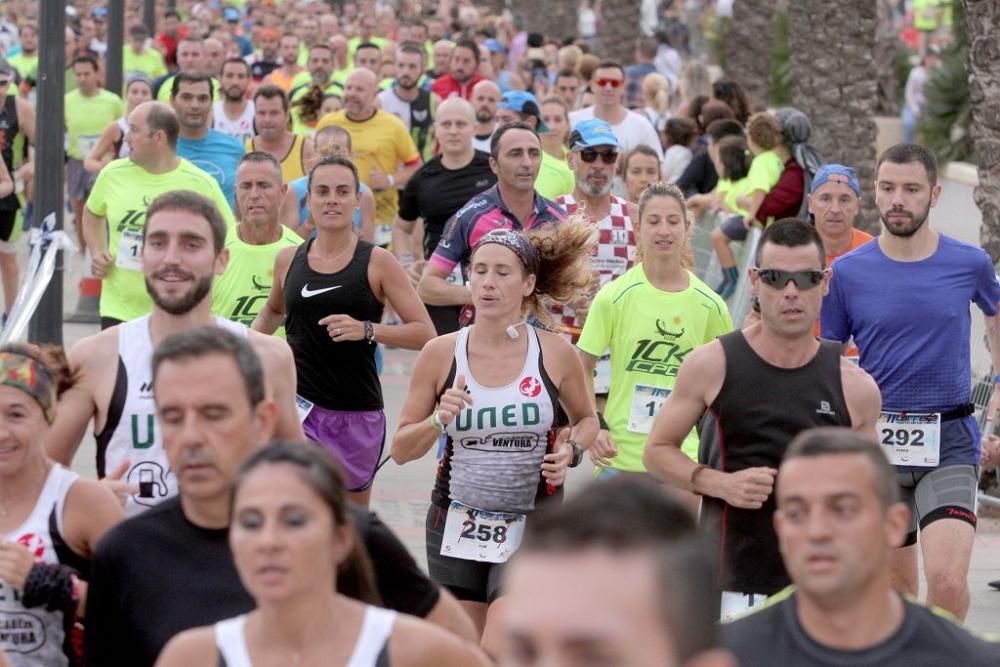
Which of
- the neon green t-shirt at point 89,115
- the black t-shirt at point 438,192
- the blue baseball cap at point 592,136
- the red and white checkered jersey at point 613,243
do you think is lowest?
the red and white checkered jersey at point 613,243

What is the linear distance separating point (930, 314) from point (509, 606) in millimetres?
5332

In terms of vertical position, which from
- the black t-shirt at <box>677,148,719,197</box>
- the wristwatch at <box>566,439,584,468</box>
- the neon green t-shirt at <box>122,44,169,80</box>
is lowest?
the wristwatch at <box>566,439,584,468</box>

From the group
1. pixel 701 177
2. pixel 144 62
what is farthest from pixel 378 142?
pixel 144 62

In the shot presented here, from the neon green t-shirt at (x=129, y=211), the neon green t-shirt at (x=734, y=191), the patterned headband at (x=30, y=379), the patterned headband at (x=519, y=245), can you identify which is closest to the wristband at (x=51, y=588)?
the patterned headband at (x=30, y=379)

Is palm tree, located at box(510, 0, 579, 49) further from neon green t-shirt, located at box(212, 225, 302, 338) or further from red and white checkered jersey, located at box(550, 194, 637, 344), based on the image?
neon green t-shirt, located at box(212, 225, 302, 338)

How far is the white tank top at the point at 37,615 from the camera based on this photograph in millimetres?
4566

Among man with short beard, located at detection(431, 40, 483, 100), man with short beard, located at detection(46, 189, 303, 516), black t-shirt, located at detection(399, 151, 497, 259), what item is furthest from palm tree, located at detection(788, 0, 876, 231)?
man with short beard, located at detection(46, 189, 303, 516)

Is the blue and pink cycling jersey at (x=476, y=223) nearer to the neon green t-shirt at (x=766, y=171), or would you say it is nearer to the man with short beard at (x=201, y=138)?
the man with short beard at (x=201, y=138)

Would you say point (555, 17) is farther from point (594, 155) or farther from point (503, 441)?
point (503, 441)

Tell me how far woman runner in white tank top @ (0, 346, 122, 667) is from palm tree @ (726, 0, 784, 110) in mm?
21909

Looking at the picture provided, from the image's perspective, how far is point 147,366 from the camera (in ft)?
17.0

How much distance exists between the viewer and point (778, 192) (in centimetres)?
1265

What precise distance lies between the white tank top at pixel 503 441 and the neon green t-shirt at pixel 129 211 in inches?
130

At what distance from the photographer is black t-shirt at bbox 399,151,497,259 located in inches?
474
